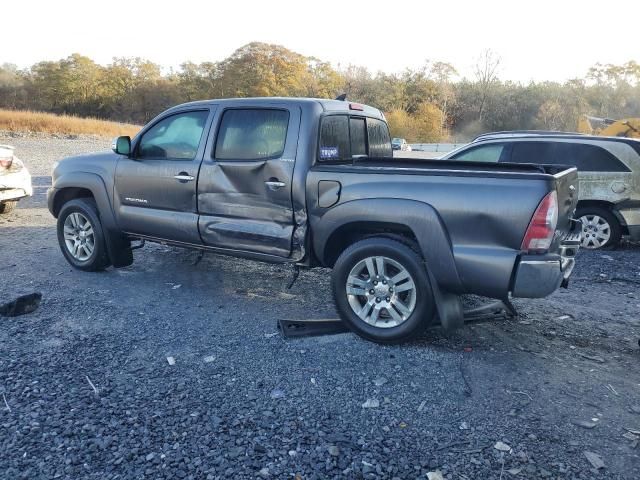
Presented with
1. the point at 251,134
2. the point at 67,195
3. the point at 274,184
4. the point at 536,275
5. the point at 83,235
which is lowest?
the point at 83,235

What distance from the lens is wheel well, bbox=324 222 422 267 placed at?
4.17 metres

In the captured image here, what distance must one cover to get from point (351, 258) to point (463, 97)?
62.0 meters

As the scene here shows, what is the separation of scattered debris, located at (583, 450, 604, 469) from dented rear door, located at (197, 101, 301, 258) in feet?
8.97

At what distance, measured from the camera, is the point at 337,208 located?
4324 mm

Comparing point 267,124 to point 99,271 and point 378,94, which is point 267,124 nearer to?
point 99,271

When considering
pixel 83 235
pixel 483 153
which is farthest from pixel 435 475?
pixel 483 153

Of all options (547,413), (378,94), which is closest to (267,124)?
(547,413)

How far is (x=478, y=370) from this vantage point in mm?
3809

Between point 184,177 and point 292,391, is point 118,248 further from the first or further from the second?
point 292,391

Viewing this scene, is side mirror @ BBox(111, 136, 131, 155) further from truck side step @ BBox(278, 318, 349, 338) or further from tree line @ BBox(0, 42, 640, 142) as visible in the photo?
tree line @ BBox(0, 42, 640, 142)

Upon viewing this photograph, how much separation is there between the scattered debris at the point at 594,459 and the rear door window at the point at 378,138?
3554 millimetres

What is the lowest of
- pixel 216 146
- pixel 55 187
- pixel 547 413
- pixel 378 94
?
pixel 547 413

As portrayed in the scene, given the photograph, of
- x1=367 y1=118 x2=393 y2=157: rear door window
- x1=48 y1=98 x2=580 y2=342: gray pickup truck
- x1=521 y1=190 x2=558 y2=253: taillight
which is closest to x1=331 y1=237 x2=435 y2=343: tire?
x1=48 y1=98 x2=580 y2=342: gray pickup truck

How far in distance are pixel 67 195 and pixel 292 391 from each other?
172 inches
